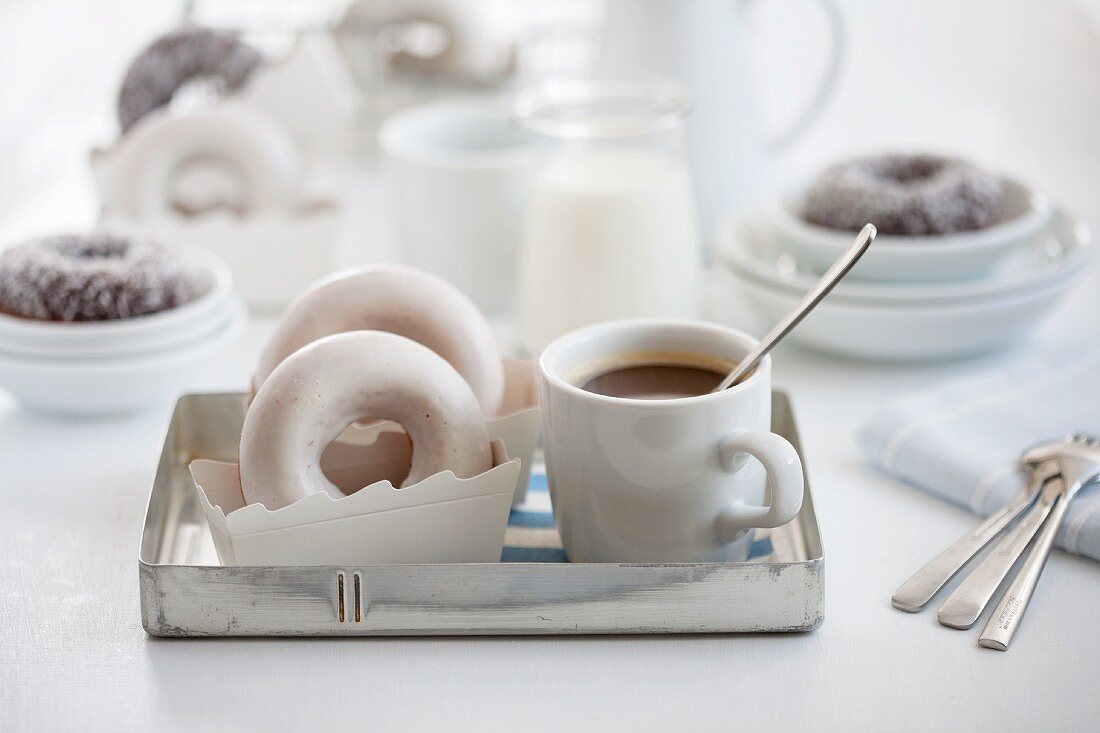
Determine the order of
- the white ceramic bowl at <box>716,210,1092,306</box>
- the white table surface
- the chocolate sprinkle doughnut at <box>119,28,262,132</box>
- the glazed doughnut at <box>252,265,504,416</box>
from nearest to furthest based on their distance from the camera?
the white table surface → the glazed doughnut at <box>252,265,504,416</box> → the white ceramic bowl at <box>716,210,1092,306</box> → the chocolate sprinkle doughnut at <box>119,28,262,132</box>

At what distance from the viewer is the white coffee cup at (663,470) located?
18.0 inches

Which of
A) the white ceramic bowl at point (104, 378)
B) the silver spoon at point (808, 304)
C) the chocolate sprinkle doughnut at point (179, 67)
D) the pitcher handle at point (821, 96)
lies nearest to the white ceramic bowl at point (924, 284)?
the pitcher handle at point (821, 96)

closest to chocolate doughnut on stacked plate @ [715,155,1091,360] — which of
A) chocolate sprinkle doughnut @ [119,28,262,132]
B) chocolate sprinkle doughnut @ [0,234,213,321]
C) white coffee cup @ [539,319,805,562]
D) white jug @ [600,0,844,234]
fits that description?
white jug @ [600,0,844,234]

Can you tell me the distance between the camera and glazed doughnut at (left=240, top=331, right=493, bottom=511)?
46 centimetres

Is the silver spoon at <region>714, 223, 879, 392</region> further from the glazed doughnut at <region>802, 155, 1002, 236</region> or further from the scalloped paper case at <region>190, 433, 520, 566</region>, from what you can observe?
the glazed doughnut at <region>802, 155, 1002, 236</region>

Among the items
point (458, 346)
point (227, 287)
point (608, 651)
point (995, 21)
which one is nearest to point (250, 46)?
point (227, 287)

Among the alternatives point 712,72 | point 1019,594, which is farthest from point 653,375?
point 712,72

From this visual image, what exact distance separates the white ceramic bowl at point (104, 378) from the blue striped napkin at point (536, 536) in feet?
0.66

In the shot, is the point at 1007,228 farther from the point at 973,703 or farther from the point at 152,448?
the point at 152,448

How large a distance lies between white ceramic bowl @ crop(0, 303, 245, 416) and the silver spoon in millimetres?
297

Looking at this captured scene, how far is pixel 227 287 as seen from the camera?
0.67m

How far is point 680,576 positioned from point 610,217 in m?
0.29

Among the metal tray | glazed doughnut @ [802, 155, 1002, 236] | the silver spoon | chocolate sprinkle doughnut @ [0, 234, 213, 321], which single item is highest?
the silver spoon

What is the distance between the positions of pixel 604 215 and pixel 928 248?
0.62 ft
